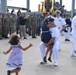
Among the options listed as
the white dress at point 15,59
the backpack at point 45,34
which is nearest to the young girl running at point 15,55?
the white dress at point 15,59

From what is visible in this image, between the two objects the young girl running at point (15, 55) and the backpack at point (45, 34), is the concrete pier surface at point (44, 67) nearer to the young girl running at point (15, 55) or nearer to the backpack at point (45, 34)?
the backpack at point (45, 34)

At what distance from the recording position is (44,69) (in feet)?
36.1

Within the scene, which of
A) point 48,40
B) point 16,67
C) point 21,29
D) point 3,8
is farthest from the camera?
point 3,8

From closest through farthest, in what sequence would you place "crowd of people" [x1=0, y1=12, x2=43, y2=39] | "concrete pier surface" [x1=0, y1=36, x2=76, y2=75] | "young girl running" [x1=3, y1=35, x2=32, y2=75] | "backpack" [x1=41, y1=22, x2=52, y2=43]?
"young girl running" [x1=3, y1=35, x2=32, y2=75]
"concrete pier surface" [x1=0, y1=36, x2=76, y2=75]
"backpack" [x1=41, y1=22, x2=52, y2=43]
"crowd of people" [x1=0, y1=12, x2=43, y2=39]

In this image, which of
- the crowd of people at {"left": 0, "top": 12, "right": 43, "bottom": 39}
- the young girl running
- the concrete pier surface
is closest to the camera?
the young girl running

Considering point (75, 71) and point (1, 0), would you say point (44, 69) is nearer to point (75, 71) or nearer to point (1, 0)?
point (75, 71)

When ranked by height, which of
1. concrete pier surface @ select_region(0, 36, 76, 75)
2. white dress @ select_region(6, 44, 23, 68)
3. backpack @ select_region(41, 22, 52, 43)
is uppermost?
backpack @ select_region(41, 22, 52, 43)

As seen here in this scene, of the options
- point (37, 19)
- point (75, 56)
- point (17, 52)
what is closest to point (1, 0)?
point (37, 19)

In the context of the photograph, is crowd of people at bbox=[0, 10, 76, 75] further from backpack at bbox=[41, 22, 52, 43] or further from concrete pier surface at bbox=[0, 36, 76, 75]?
concrete pier surface at bbox=[0, 36, 76, 75]

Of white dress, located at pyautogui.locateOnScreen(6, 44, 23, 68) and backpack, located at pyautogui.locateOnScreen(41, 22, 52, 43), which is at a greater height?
backpack, located at pyautogui.locateOnScreen(41, 22, 52, 43)

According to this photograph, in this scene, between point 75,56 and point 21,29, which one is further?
point 21,29

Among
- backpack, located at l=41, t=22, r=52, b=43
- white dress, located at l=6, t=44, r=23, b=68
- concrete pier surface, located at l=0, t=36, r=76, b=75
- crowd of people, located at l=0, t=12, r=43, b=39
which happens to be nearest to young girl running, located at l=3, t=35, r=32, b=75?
white dress, located at l=6, t=44, r=23, b=68

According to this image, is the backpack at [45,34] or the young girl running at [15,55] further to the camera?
the backpack at [45,34]

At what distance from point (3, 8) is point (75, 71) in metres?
18.5
